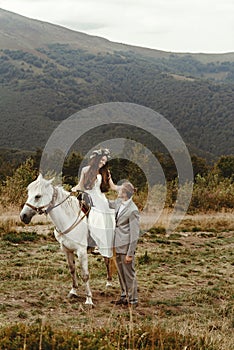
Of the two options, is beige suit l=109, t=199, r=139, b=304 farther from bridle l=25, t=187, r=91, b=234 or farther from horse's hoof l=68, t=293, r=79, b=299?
horse's hoof l=68, t=293, r=79, b=299

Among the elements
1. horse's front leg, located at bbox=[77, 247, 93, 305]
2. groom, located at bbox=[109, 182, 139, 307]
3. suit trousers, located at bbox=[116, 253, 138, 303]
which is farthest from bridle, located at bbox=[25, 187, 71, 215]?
suit trousers, located at bbox=[116, 253, 138, 303]

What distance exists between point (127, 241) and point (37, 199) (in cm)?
150

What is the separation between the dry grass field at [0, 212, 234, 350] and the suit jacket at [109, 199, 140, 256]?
0.92 metres

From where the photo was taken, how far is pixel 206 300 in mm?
8617

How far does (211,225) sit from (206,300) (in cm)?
959

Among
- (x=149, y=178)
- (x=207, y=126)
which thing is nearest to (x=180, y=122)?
(x=207, y=126)

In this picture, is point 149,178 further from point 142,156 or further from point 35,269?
point 35,269

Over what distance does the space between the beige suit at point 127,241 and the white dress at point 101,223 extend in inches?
7.1

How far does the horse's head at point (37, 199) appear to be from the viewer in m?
7.41

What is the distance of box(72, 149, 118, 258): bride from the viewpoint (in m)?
8.05

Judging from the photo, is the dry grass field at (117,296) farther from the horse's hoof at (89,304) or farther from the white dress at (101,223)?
the white dress at (101,223)

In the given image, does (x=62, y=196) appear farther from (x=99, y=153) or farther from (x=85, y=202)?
(x=99, y=153)

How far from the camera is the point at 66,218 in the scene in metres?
7.89

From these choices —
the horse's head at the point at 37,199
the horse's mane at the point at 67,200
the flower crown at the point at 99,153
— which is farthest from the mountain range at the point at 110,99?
the horse's head at the point at 37,199
